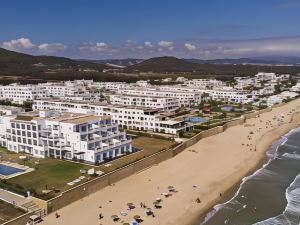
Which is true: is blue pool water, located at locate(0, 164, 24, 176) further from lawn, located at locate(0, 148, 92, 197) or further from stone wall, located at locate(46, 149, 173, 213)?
stone wall, located at locate(46, 149, 173, 213)

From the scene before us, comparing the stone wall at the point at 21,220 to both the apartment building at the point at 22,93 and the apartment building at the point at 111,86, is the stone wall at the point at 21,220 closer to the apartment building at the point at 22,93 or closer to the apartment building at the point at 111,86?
the apartment building at the point at 22,93

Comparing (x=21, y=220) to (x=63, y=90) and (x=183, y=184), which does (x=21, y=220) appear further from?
(x=63, y=90)

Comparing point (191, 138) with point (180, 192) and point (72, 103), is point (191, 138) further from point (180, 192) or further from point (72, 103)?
point (72, 103)

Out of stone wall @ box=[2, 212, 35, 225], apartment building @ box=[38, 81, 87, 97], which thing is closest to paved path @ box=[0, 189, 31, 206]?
stone wall @ box=[2, 212, 35, 225]

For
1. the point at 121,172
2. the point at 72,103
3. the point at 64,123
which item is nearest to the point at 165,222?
the point at 121,172

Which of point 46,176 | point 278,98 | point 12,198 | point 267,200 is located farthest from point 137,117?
point 278,98

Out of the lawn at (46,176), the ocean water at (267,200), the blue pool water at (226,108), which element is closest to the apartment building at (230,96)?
the blue pool water at (226,108)
